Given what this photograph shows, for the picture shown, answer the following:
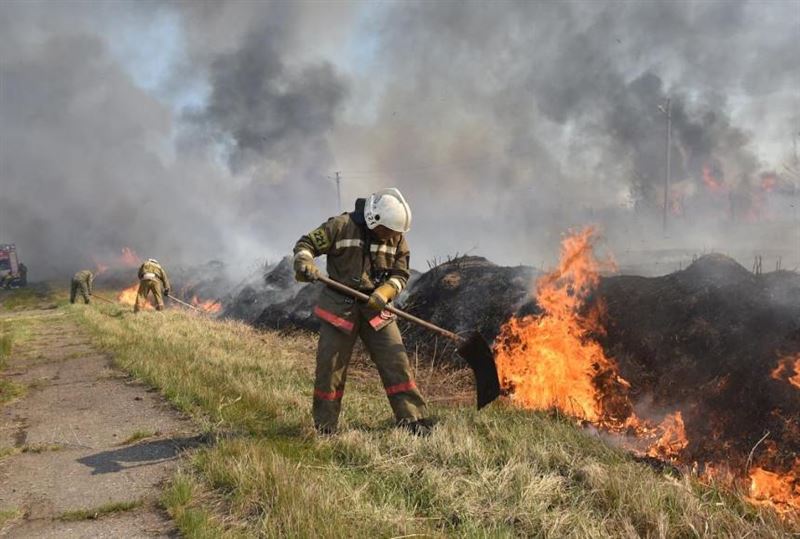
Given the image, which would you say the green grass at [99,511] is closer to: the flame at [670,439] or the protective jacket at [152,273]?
the flame at [670,439]

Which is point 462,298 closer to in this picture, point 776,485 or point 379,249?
point 379,249

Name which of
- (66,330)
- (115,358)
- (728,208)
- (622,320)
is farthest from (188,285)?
(728,208)

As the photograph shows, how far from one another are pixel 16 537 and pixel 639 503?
10.3ft

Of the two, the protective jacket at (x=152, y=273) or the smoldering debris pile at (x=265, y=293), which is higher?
the protective jacket at (x=152, y=273)

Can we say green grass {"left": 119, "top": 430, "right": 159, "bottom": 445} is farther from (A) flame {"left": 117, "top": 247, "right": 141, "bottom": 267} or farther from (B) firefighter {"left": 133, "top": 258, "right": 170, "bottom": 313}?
(A) flame {"left": 117, "top": 247, "right": 141, "bottom": 267}

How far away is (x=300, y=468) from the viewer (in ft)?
11.5

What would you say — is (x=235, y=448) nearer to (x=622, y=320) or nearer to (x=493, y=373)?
(x=493, y=373)

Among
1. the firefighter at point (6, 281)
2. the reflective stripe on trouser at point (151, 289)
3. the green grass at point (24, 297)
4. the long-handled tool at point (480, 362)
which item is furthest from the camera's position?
the firefighter at point (6, 281)

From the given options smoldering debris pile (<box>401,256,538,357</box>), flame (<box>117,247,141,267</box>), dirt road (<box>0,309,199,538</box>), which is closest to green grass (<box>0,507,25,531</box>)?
dirt road (<box>0,309,199,538</box>)

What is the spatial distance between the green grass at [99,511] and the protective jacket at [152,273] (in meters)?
13.6

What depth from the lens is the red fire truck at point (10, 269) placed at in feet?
116

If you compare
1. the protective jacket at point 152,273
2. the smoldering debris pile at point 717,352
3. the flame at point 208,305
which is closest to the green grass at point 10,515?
the smoldering debris pile at point 717,352

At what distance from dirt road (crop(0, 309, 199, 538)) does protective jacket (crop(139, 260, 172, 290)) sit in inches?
346

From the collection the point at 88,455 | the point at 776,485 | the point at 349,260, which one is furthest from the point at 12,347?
the point at 776,485
